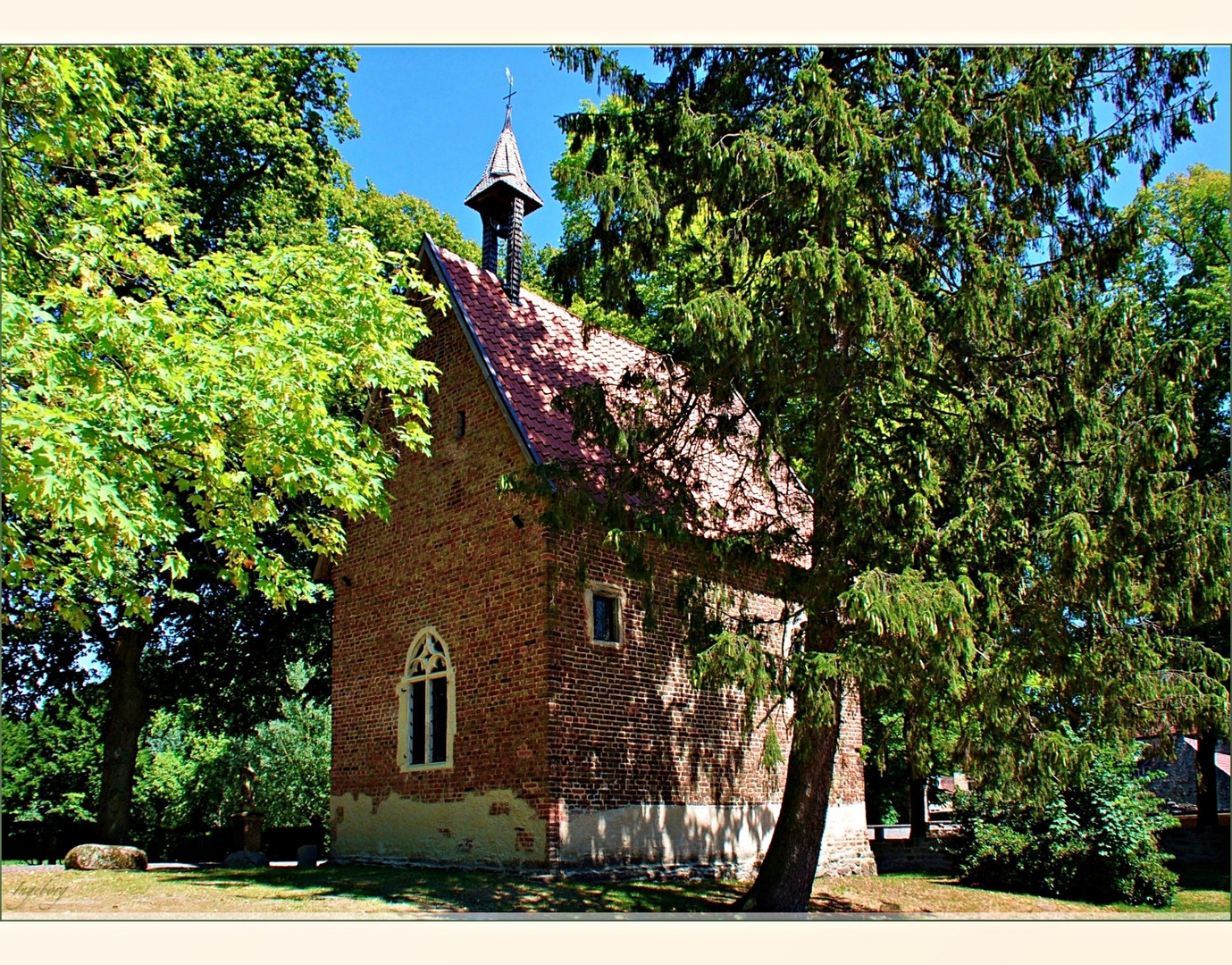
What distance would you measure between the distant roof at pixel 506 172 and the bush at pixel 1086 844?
12139 mm

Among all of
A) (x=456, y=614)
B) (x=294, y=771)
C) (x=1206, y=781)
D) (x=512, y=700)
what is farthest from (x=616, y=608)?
(x=294, y=771)

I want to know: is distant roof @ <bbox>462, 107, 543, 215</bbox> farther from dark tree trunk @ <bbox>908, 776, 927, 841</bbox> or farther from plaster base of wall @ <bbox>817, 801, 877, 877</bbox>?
dark tree trunk @ <bbox>908, 776, 927, 841</bbox>

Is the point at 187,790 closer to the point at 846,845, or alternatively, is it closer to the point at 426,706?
the point at 426,706

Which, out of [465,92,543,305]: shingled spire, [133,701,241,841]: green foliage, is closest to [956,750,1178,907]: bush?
[465,92,543,305]: shingled spire

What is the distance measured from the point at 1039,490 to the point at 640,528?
3933mm

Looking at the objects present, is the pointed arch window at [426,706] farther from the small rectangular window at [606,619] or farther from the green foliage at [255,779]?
the green foliage at [255,779]

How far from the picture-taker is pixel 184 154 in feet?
61.1

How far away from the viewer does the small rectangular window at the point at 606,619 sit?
13625 millimetres

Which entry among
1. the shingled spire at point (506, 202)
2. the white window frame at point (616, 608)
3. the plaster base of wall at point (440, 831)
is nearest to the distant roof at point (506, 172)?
the shingled spire at point (506, 202)

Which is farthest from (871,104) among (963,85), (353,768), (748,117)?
(353,768)

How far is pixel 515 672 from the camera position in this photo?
514 inches

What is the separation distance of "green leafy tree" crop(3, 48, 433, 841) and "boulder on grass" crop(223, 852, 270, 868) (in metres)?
5.84

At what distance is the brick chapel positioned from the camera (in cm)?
1272

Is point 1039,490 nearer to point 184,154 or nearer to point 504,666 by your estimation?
point 504,666
